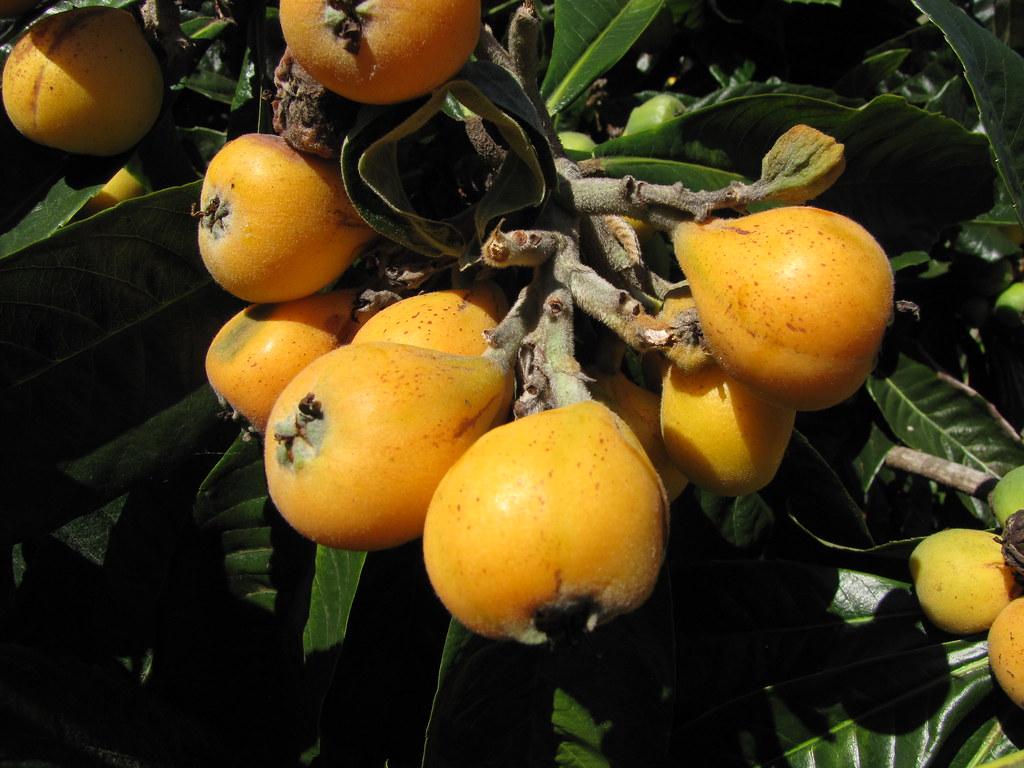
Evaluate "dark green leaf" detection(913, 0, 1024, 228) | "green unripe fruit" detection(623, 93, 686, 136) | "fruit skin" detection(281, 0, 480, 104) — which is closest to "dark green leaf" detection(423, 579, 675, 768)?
"fruit skin" detection(281, 0, 480, 104)

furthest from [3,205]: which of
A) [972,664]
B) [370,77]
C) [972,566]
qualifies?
[972,664]

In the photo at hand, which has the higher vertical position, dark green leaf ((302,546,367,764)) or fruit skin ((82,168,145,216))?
fruit skin ((82,168,145,216))

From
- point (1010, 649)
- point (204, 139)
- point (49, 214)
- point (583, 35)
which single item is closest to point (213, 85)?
point (204, 139)

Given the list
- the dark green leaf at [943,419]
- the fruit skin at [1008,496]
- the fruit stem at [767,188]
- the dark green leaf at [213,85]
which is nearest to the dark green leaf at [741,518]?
the fruit skin at [1008,496]

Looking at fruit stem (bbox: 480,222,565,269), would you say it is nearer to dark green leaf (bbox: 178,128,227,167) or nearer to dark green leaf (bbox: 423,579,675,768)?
dark green leaf (bbox: 423,579,675,768)

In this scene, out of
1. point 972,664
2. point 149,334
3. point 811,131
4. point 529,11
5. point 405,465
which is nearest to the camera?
point 405,465

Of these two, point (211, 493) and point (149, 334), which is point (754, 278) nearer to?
point (149, 334)
